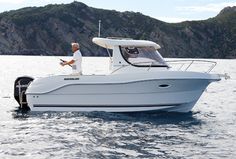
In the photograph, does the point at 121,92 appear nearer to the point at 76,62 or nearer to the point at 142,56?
the point at 142,56

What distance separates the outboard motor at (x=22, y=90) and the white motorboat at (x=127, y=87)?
1.04m

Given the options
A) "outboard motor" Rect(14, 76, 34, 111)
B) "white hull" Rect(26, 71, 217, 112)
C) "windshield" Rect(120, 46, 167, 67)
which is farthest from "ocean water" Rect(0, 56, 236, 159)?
A: "windshield" Rect(120, 46, 167, 67)

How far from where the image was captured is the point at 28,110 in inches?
741

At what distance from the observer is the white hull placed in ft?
55.2

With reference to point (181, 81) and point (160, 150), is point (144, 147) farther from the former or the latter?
point (181, 81)

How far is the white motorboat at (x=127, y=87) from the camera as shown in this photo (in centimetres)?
1683

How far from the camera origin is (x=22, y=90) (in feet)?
62.8

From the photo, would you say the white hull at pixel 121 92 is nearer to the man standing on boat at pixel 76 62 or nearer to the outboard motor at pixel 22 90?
the man standing on boat at pixel 76 62

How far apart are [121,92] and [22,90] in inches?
195

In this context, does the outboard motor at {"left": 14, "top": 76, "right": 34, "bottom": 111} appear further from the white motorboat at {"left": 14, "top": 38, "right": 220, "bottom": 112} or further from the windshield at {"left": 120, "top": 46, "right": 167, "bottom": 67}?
the windshield at {"left": 120, "top": 46, "right": 167, "bottom": 67}

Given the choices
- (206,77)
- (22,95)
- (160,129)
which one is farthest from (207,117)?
(22,95)

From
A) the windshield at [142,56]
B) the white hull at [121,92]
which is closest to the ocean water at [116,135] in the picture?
the white hull at [121,92]

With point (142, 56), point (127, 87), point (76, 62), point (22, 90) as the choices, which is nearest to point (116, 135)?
point (127, 87)

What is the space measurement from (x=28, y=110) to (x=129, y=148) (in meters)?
8.16
